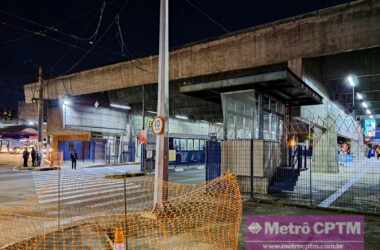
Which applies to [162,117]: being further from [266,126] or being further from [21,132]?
[21,132]

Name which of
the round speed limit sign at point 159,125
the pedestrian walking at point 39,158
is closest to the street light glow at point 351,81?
the round speed limit sign at point 159,125

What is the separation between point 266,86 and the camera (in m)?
12.8

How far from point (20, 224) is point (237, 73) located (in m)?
14.1

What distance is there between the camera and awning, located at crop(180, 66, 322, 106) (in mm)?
11609

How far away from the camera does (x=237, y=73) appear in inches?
760

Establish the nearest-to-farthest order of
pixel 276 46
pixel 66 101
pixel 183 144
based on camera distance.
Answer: pixel 276 46
pixel 66 101
pixel 183 144

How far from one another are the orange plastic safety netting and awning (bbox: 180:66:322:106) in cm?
398

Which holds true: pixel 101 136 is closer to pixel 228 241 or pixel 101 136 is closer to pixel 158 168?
pixel 158 168

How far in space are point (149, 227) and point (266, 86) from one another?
7434mm

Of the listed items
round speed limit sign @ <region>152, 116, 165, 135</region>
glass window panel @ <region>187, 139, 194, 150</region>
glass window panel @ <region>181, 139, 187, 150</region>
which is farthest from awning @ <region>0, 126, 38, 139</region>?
round speed limit sign @ <region>152, 116, 165, 135</region>

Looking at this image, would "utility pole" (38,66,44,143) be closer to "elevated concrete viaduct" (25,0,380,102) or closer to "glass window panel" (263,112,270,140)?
"elevated concrete viaduct" (25,0,380,102)

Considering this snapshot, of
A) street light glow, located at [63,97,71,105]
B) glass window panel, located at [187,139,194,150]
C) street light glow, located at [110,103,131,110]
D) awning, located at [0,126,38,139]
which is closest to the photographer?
street light glow, located at [63,97,71,105]

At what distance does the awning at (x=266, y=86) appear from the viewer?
11.6m

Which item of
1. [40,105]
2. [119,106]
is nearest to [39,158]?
[40,105]
